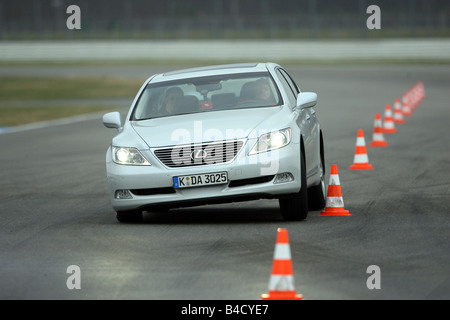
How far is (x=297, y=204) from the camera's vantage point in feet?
33.0

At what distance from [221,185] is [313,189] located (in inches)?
64.6

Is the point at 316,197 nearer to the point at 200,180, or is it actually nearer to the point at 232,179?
the point at 232,179

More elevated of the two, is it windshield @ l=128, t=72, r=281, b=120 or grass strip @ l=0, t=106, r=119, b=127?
windshield @ l=128, t=72, r=281, b=120

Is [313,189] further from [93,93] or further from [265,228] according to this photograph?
[93,93]

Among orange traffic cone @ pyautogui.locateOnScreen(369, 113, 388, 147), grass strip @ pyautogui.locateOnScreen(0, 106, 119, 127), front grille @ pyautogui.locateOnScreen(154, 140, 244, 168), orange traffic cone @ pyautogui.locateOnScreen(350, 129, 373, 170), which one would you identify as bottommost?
grass strip @ pyautogui.locateOnScreen(0, 106, 119, 127)

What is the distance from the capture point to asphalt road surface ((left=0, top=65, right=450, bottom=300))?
23.6 feet

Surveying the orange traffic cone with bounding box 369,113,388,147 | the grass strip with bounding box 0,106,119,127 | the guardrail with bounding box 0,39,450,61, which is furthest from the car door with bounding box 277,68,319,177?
the guardrail with bounding box 0,39,450,61

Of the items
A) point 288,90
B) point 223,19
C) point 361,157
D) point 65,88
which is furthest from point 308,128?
point 223,19

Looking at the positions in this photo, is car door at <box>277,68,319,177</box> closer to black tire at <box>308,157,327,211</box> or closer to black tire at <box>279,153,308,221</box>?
black tire at <box>308,157,327,211</box>

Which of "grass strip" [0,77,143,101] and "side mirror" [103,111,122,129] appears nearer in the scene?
"side mirror" [103,111,122,129]

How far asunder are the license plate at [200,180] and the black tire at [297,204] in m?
0.64

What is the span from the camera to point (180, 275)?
25.0 feet
